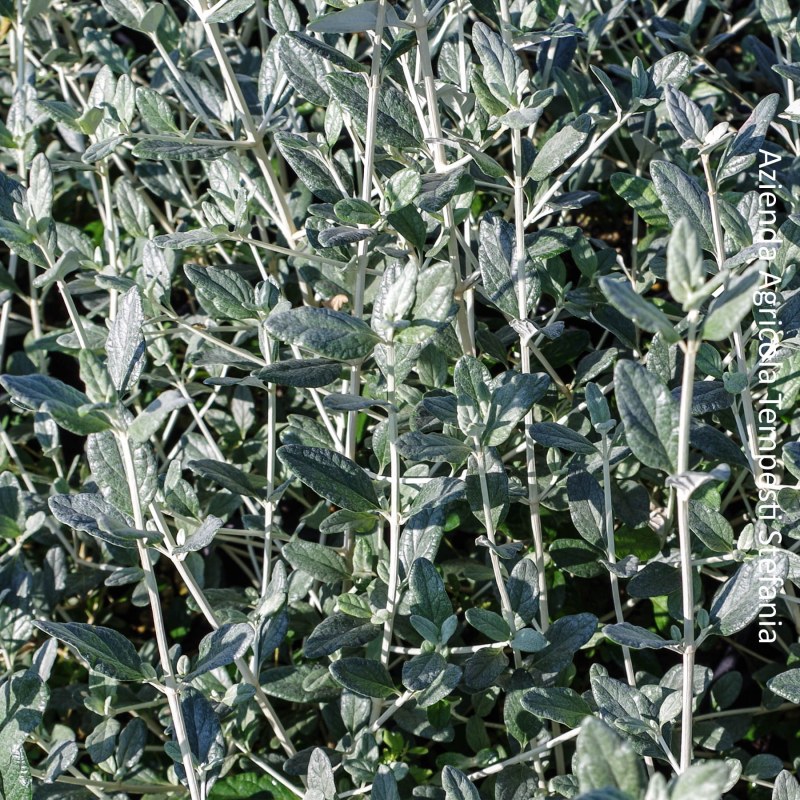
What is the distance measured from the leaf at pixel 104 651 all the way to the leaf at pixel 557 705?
19.9 inches

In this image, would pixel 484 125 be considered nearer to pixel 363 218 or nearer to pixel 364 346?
pixel 363 218

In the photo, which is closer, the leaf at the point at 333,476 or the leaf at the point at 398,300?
the leaf at the point at 398,300

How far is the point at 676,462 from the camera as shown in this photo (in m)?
0.93

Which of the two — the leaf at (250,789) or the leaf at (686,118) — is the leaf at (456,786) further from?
the leaf at (686,118)

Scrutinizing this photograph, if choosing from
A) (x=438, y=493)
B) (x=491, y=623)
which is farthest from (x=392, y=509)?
(x=491, y=623)

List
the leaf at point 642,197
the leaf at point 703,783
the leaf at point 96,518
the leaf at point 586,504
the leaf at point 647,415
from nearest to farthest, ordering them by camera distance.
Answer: the leaf at point 703,783 < the leaf at point 647,415 < the leaf at point 96,518 < the leaf at point 586,504 < the leaf at point 642,197

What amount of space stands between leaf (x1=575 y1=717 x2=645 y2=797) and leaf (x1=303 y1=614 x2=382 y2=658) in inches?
19.2

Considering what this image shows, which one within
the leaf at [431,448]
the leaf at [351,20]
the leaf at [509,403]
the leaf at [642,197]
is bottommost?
the leaf at [431,448]

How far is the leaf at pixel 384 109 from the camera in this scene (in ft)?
4.06

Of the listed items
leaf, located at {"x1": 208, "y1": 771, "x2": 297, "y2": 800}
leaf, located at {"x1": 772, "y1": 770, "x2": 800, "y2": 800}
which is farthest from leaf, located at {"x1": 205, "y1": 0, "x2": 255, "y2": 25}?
leaf, located at {"x1": 772, "y1": 770, "x2": 800, "y2": 800}

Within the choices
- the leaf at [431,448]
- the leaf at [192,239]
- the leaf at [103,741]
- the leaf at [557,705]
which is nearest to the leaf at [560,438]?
the leaf at [431,448]

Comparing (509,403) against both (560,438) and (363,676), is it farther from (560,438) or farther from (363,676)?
(363,676)

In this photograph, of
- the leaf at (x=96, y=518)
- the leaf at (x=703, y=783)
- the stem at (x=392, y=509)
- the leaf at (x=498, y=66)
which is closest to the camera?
the leaf at (x=703, y=783)

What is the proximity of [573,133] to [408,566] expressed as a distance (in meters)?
0.66
